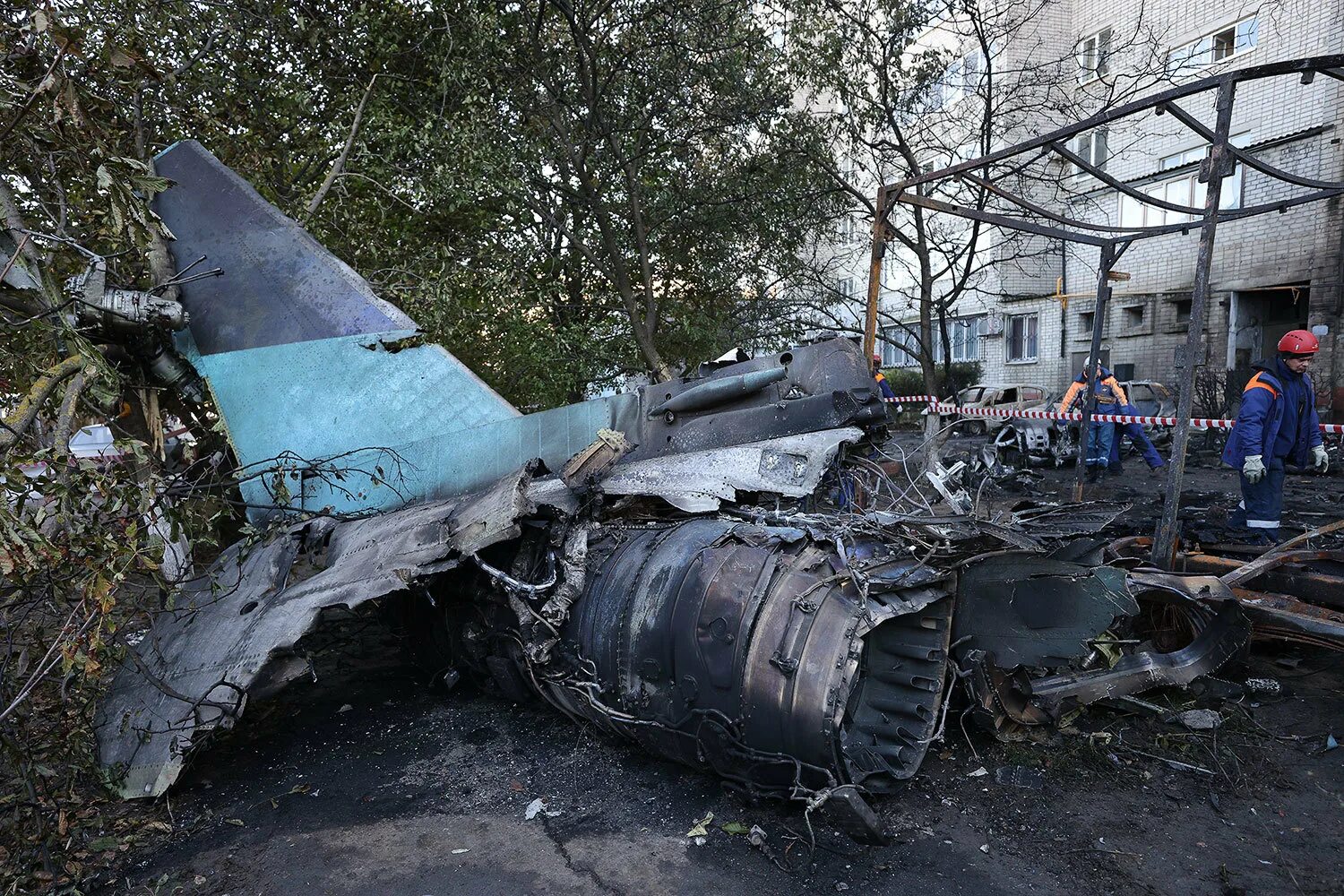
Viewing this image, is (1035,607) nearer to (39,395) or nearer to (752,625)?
(752,625)

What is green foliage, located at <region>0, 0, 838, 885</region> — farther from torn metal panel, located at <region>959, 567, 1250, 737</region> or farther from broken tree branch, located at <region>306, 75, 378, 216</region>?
torn metal panel, located at <region>959, 567, 1250, 737</region>

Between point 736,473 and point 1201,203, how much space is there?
56.8ft

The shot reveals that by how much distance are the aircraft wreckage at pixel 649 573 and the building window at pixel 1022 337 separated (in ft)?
60.9

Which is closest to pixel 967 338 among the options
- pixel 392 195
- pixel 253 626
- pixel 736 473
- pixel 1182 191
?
pixel 1182 191

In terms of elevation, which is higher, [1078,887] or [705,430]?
[705,430]

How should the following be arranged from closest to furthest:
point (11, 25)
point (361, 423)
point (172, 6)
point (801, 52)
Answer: point (11, 25) < point (361, 423) < point (172, 6) < point (801, 52)

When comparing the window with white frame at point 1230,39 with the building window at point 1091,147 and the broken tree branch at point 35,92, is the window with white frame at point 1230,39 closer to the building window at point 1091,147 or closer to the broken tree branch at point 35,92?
the building window at point 1091,147

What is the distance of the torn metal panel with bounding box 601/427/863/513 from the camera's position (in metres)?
4.01

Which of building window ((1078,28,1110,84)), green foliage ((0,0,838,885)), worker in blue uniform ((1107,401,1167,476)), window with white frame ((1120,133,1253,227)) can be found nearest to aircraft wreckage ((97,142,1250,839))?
green foliage ((0,0,838,885))

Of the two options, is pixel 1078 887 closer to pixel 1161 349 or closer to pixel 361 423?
pixel 361 423

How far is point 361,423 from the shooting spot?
5508mm

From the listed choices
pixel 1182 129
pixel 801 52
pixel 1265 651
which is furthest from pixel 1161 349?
pixel 1265 651

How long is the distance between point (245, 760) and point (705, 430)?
3.06 metres

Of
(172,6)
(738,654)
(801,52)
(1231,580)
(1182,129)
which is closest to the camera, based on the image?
(738,654)
